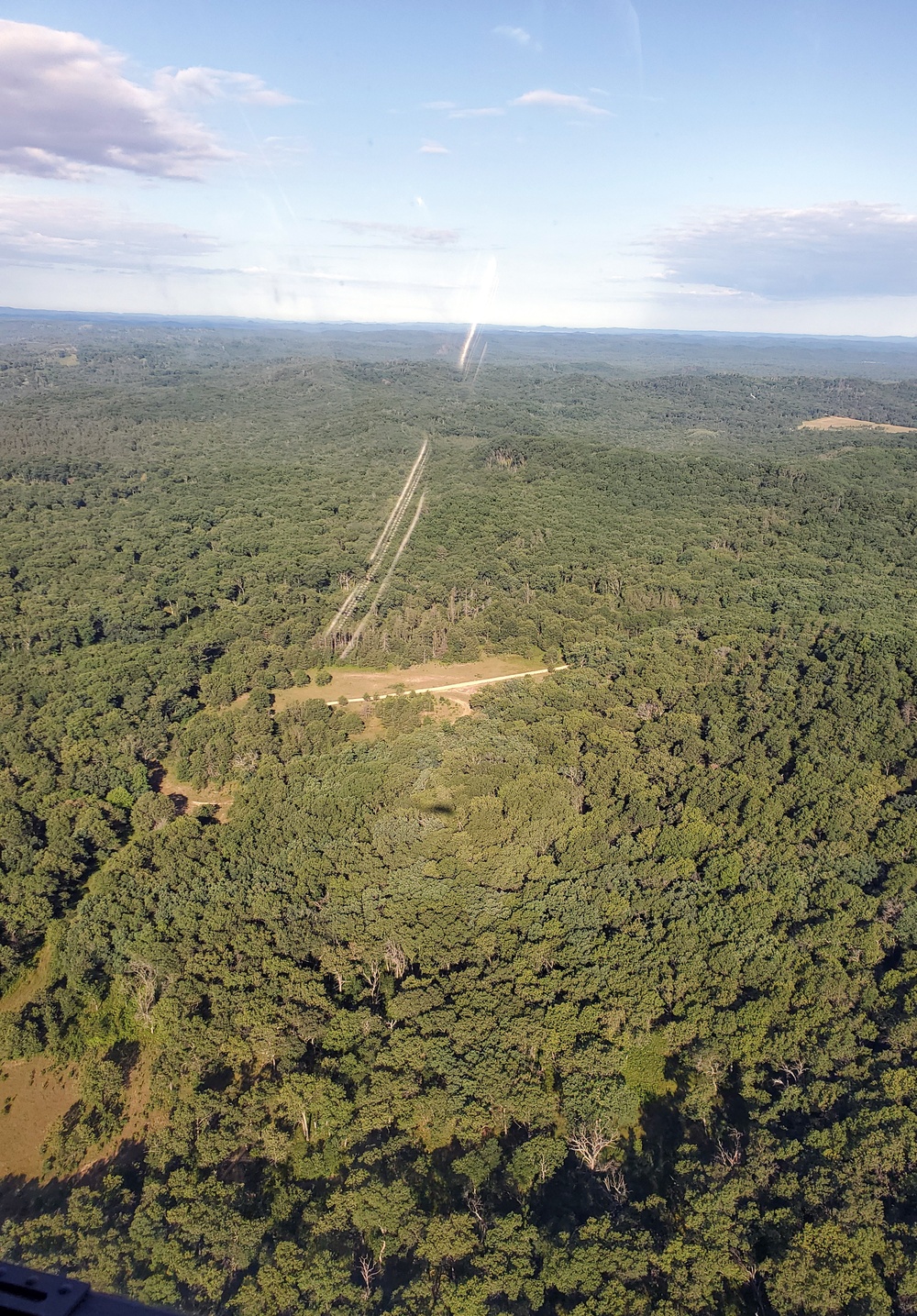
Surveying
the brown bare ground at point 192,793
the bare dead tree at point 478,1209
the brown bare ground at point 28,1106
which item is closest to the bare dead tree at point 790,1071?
the bare dead tree at point 478,1209

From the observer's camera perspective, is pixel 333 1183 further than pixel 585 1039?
No

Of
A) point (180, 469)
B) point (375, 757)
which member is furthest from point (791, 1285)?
point (180, 469)

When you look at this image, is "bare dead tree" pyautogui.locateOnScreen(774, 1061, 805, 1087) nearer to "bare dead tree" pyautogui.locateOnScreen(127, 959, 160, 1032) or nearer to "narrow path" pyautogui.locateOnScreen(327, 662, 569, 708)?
"bare dead tree" pyautogui.locateOnScreen(127, 959, 160, 1032)

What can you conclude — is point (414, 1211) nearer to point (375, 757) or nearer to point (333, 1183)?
point (333, 1183)

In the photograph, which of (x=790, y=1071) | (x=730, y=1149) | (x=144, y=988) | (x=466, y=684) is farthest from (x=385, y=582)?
(x=730, y=1149)

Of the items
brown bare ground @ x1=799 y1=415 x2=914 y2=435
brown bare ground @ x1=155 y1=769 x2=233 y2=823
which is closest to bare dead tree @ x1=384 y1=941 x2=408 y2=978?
brown bare ground @ x1=155 y1=769 x2=233 y2=823

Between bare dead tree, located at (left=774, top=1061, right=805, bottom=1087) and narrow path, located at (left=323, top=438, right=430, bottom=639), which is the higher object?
narrow path, located at (left=323, top=438, right=430, bottom=639)

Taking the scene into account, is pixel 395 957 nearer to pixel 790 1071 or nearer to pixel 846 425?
pixel 790 1071
